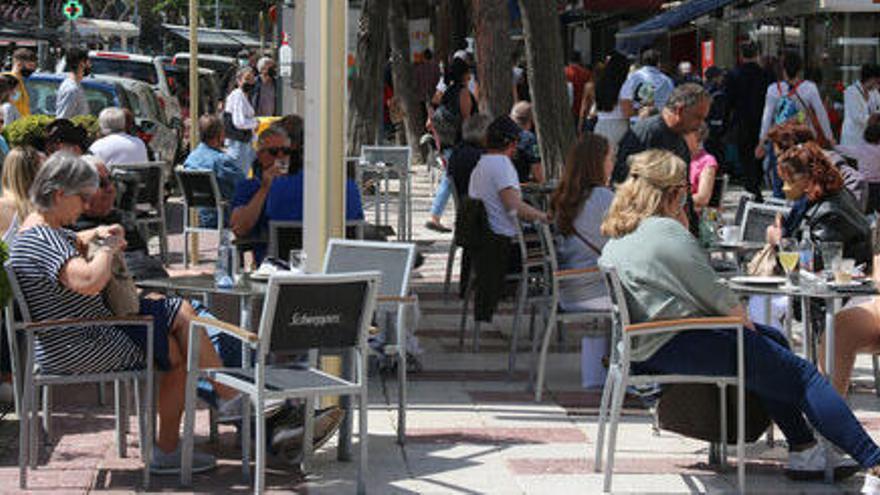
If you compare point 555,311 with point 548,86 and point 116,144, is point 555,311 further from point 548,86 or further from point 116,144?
point 548,86

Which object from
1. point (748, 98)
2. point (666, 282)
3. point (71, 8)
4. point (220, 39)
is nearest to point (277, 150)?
point (666, 282)

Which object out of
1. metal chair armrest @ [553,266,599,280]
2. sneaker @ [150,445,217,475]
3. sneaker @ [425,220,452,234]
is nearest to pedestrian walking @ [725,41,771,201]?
sneaker @ [425,220,452,234]

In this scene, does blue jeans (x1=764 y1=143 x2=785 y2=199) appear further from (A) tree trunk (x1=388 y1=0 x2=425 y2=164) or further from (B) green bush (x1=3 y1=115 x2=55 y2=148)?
(A) tree trunk (x1=388 y1=0 x2=425 y2=164)

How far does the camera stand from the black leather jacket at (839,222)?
8938 millimetres

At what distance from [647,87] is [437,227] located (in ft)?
8.31

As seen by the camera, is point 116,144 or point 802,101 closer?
point 116,144

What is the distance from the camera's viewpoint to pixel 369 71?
24.6 metres

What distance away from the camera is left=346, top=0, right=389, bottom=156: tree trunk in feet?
77.7

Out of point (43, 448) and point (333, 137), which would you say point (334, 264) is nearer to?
point (333, 137)

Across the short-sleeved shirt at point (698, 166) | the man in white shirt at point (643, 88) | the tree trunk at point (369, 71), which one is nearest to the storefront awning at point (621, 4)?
the tree trunk at point (369, 71)

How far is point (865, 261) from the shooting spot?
30.0 feet

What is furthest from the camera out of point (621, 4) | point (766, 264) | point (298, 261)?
point (621, 4)

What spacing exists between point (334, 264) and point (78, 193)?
1.28 m

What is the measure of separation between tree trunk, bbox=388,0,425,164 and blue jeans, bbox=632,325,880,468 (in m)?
20.7
